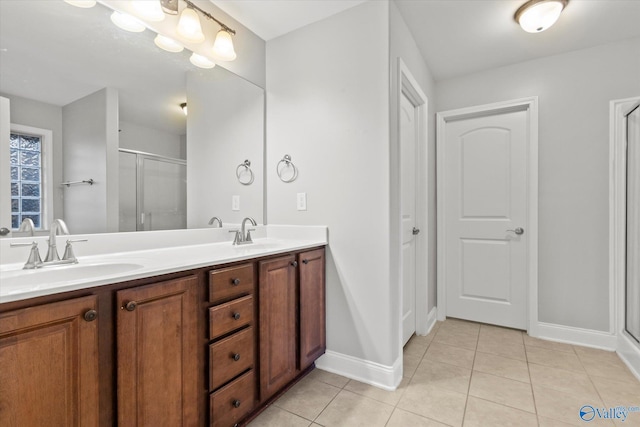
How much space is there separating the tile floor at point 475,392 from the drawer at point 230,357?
0.37 m

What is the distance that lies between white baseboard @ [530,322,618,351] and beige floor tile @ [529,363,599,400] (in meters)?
0.56

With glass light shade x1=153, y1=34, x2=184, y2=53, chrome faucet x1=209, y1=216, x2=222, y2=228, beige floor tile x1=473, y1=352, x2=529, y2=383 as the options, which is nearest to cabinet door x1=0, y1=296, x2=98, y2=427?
chrome faucet x1=209, y1=216, x2=222, y2=228

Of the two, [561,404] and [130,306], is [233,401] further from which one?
[561,404]

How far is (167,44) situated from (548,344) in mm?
3479

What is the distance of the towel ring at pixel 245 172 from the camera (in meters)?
2.19

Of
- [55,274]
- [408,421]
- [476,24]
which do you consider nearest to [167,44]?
[55,274]

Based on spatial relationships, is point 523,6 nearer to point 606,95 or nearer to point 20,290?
point 606,95

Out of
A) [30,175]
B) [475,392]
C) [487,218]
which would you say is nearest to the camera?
[30,175]

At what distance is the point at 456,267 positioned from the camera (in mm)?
2934

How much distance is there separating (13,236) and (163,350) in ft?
2.63

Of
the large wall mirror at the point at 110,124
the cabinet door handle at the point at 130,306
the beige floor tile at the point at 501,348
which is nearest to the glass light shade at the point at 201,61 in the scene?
the large wall mirror at the point at 110,124

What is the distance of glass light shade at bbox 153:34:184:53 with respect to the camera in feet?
5.45

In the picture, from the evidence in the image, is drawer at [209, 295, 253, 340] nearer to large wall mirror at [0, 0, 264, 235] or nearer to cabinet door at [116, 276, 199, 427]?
cabinet door at [116, 276, 199, 427]

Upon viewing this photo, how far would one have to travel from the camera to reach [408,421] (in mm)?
1518
